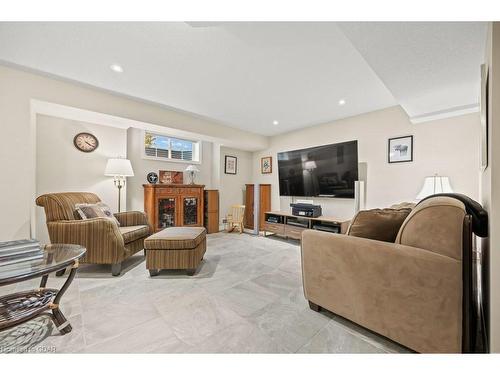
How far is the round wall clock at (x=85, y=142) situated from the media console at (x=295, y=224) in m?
3.33

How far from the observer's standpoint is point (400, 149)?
2990 mm

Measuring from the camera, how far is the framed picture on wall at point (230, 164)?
4.92 meters

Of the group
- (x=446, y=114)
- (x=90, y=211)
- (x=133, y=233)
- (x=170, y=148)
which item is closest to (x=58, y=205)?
(x=90, y=211)

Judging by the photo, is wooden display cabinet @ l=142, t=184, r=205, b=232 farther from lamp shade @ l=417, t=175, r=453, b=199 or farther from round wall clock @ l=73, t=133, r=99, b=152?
lamp shade @ l=417, t=175, r=453, b=199

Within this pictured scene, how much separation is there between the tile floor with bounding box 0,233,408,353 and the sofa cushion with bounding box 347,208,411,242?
2.03ft

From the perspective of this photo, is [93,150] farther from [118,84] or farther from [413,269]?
[413,269]

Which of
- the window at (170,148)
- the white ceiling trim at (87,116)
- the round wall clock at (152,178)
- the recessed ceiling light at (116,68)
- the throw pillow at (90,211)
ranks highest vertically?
the recessed ceiling light at (116,68)

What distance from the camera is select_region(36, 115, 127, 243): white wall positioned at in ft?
9.15

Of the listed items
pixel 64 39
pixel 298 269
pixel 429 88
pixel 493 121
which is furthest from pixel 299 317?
pixel 64 39

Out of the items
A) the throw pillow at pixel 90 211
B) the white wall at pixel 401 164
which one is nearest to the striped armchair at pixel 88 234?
the throw pillow at pixel 90 211

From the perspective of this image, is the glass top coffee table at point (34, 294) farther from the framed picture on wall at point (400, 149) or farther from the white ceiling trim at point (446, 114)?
the white ceiling trim at point (446, 114)
